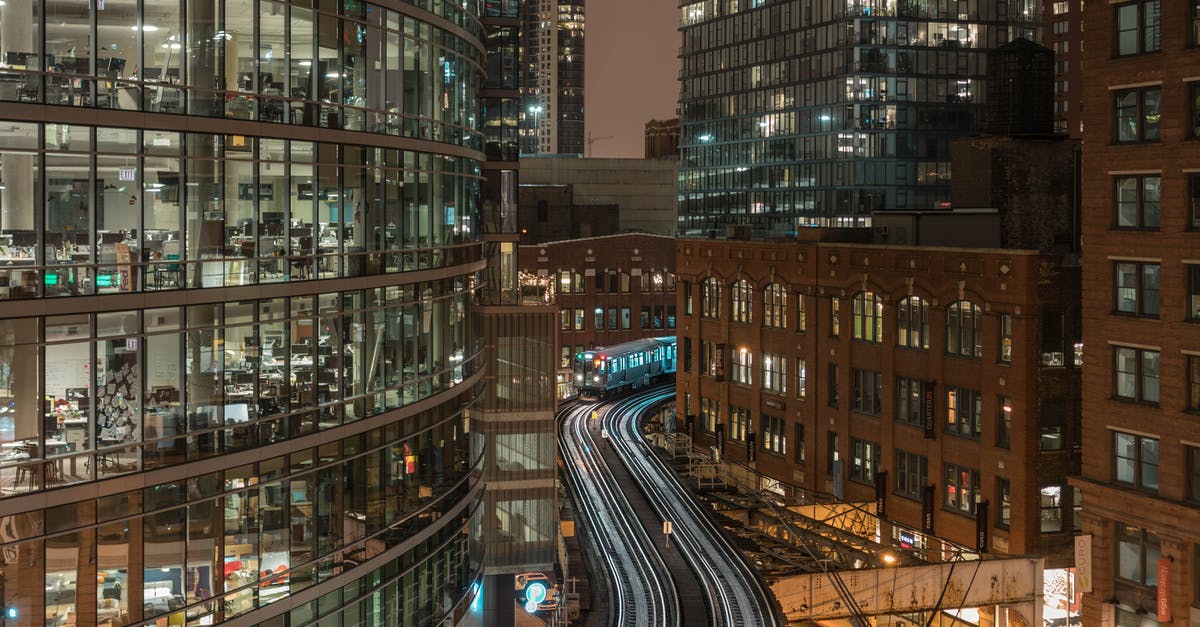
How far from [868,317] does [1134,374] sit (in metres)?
18.1

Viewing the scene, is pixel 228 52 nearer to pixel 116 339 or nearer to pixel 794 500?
pixel 116 339

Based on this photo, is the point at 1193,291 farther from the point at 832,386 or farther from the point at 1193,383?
the point at 832,386

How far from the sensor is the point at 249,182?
2431cm

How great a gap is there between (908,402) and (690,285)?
75.4 feet

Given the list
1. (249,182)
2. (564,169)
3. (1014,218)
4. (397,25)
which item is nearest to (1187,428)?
(1014,218)

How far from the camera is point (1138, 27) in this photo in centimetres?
4612

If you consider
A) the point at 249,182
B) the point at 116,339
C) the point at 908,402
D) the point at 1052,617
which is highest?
the point at 249,182

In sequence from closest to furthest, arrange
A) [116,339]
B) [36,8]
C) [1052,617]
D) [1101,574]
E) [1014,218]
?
1. [36,8]
2. [116,339]
3. [1101,574]
4. [1052,617]
5. [1014,218]

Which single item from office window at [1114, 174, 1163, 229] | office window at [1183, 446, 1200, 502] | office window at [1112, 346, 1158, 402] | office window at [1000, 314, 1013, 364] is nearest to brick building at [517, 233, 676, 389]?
office window at [1000, 314, 1013, 364]

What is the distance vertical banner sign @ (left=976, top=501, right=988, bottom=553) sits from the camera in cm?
5444

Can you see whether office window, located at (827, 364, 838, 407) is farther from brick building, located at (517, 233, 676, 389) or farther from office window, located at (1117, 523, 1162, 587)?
brick building, located at (517, 233, 676, 389)

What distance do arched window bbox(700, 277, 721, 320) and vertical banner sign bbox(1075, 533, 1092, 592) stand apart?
3319 cm

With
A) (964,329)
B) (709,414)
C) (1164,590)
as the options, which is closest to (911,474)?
(964,329)

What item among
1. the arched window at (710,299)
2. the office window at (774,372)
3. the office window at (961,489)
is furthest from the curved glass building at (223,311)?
the arched window at (710,299)
